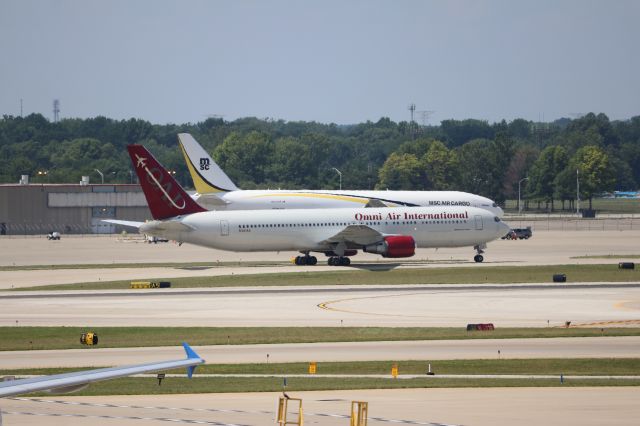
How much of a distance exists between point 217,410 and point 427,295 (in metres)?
33.0

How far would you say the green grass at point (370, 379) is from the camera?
1474 inches

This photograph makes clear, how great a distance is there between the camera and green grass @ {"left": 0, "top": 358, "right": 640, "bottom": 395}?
37.4 metres

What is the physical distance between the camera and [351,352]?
148 ft

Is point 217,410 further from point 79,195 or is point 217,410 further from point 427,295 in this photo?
point 79,195

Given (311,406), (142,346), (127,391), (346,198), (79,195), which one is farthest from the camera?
(79,195)

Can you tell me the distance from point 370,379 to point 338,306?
70.6 ft

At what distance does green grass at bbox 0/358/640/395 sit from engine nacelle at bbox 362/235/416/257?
44204 millimetres

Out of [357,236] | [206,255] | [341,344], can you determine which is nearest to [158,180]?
[357,236]

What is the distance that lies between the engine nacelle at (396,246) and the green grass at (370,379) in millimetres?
44204

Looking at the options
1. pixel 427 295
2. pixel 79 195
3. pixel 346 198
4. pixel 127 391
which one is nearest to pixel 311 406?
pixel 127 391

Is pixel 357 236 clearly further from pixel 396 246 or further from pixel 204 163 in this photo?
pixel 204 163

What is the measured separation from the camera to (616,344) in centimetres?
4591

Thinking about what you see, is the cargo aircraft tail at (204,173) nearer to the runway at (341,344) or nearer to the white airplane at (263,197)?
the white airplane at (263,197)

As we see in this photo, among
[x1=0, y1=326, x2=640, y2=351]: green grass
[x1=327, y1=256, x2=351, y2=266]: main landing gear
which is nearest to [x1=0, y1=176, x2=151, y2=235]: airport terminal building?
[x1=327, y1=256, x2=351, y2=266]: main landing gear
